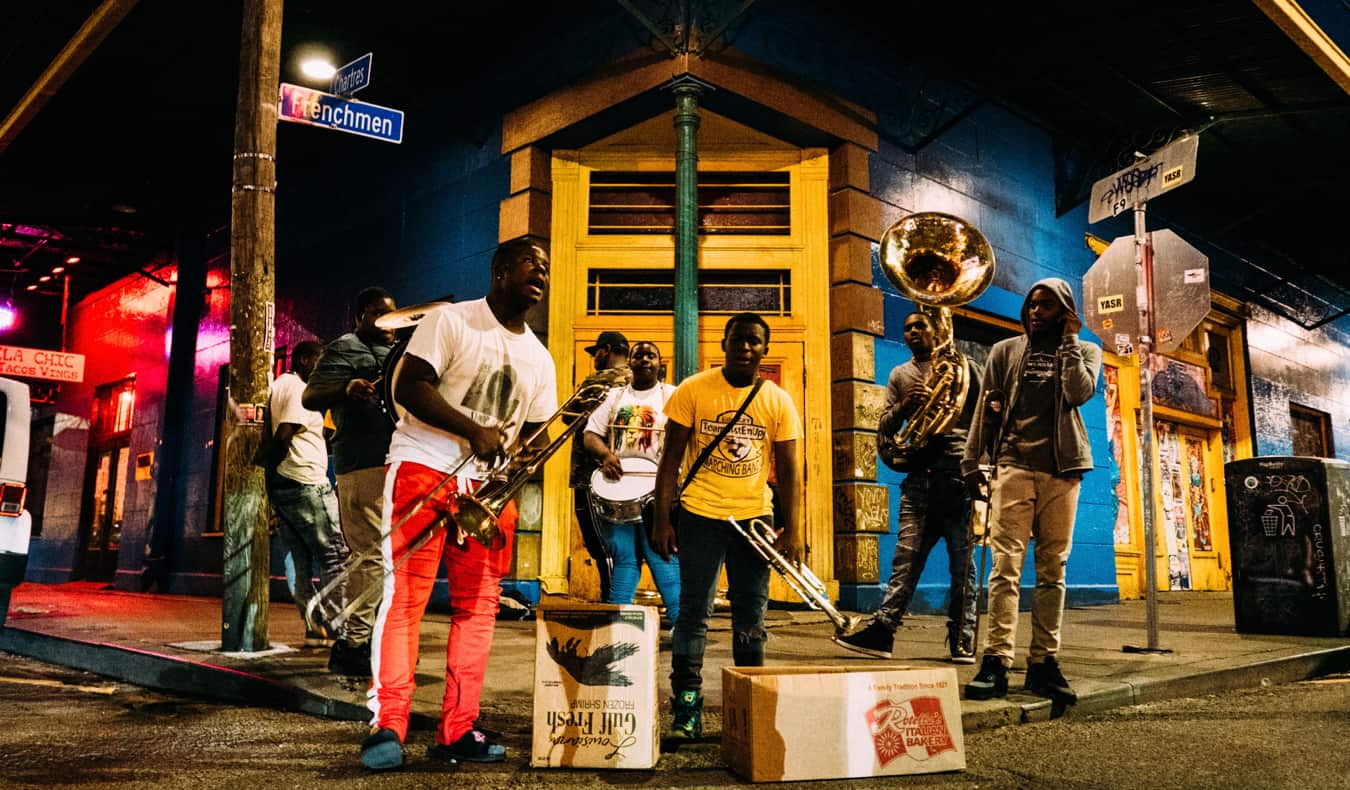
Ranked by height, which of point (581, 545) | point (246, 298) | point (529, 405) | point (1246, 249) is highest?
point (1246, 249)

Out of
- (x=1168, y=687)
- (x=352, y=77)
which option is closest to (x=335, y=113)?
(x=352, y=77)

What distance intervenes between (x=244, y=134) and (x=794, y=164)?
527cm

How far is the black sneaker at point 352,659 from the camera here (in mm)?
5098

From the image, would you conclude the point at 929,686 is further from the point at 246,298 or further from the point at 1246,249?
the point at 1246,249

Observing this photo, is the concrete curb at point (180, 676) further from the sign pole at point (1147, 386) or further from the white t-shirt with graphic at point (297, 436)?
the sign pole at point (1147, 386)

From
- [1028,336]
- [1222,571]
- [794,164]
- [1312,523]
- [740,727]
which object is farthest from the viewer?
[1222,571]

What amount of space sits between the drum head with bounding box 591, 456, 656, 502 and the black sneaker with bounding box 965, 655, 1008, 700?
2294 millimetres

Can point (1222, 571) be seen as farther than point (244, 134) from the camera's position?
Yes

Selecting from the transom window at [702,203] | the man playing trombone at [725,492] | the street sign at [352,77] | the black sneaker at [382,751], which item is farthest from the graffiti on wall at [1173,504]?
the black sneaker at [382,751]

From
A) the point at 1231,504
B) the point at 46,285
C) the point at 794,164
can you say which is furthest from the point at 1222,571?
the point at 46,285

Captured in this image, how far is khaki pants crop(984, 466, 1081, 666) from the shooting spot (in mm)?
4871

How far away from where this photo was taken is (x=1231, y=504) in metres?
8.24

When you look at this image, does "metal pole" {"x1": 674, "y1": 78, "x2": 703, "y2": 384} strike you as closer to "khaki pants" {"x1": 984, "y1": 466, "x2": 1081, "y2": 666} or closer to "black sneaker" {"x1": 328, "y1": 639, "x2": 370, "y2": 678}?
"khaki pants" {"x1": 984, "y1": 466, "x2": 1081, "y2": 666}

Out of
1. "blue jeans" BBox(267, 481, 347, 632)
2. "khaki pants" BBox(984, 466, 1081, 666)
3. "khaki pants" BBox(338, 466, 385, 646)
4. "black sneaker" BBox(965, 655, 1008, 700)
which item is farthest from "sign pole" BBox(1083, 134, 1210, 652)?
"blue jeans" BBox(267, 481, 347, 632)
